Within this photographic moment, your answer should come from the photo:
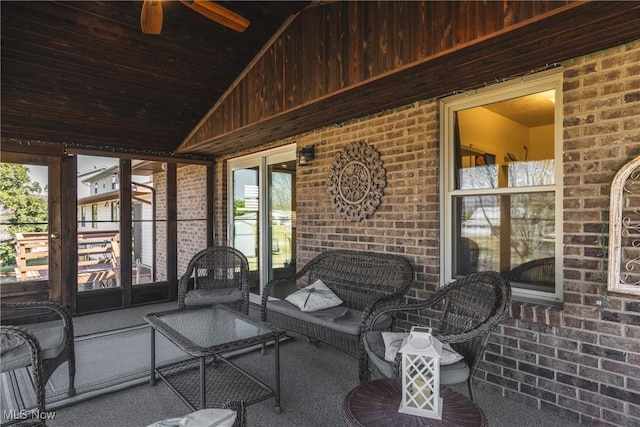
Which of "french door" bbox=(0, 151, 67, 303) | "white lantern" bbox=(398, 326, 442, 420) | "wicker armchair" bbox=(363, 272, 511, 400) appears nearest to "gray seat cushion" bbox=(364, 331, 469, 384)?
"wicker armchair" bbox=(363, 272, 511, 400)

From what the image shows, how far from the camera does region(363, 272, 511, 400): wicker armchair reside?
2061 mm

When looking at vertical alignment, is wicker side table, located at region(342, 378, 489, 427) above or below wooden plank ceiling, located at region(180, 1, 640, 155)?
below

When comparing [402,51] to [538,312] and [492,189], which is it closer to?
[492,189]

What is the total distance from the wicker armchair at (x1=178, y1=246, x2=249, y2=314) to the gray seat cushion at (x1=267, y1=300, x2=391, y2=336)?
63 centimetres

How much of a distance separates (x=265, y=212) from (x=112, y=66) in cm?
251

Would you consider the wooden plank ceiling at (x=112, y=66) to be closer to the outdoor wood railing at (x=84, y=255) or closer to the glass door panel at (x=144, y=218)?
the glass door panel at (x=144, y=218)

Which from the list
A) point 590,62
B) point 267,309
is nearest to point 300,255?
point 267,309

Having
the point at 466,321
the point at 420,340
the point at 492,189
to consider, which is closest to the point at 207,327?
the point at 420,340

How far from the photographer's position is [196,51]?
3.70 metres

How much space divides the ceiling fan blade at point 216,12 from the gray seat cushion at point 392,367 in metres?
2.32

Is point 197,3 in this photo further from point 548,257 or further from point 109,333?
point 109,333

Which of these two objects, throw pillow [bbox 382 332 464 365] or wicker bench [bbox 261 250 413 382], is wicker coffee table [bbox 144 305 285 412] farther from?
throw pillow [bbox 382 332 464 365]

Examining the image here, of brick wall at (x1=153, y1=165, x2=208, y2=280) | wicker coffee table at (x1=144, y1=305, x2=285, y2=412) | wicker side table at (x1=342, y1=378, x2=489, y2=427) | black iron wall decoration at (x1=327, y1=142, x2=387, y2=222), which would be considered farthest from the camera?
brick wall at (x1=153, y1=165, x2=208, y2=280)

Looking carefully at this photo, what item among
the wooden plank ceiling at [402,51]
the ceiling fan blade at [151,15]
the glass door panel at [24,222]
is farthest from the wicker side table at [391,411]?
the glass door panel at [24,222]
